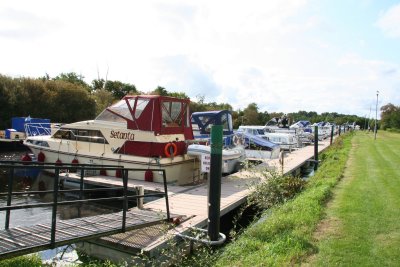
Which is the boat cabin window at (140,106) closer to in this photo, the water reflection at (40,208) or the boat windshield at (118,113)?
the boat windshield at (118,113)

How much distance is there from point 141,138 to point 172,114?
5.72 feet

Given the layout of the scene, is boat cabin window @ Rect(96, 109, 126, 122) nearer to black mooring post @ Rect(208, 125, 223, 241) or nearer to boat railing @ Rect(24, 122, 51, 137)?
boat railing @ Rect(24, 122, 51, 137)

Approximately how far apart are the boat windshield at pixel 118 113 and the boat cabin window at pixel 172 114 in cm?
143

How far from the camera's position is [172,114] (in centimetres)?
1572

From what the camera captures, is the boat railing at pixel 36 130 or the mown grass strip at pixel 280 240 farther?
the boat railing at pixel 36 130

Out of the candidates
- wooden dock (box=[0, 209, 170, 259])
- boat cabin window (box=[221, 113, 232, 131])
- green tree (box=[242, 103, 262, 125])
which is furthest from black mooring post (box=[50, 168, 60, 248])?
green tree (box=[242, 103, 262, 125])

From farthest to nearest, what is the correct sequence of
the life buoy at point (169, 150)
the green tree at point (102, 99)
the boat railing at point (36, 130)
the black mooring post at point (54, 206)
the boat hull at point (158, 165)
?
the green tree at point (102, 99) → the boat railing at point (36, 130) → the life buoy at point (169, 150) → the boat hull at point (158, 165) → the black mooring post at point (54, 206)

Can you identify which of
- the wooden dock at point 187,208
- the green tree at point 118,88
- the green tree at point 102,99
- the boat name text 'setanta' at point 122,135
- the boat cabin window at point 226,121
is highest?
the green tree at point 118,88

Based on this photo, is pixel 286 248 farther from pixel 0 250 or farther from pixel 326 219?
pixel 0 250

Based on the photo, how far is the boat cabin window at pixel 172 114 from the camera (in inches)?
603

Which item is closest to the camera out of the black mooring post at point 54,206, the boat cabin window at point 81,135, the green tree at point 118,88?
the black mooring post at point 54,206

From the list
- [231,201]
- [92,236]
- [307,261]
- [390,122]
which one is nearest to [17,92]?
[231,201]

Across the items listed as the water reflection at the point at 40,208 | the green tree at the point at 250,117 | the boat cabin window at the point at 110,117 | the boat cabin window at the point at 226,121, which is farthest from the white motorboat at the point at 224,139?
the green tree at the point at 250,117

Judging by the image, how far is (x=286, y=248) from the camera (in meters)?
6.39
